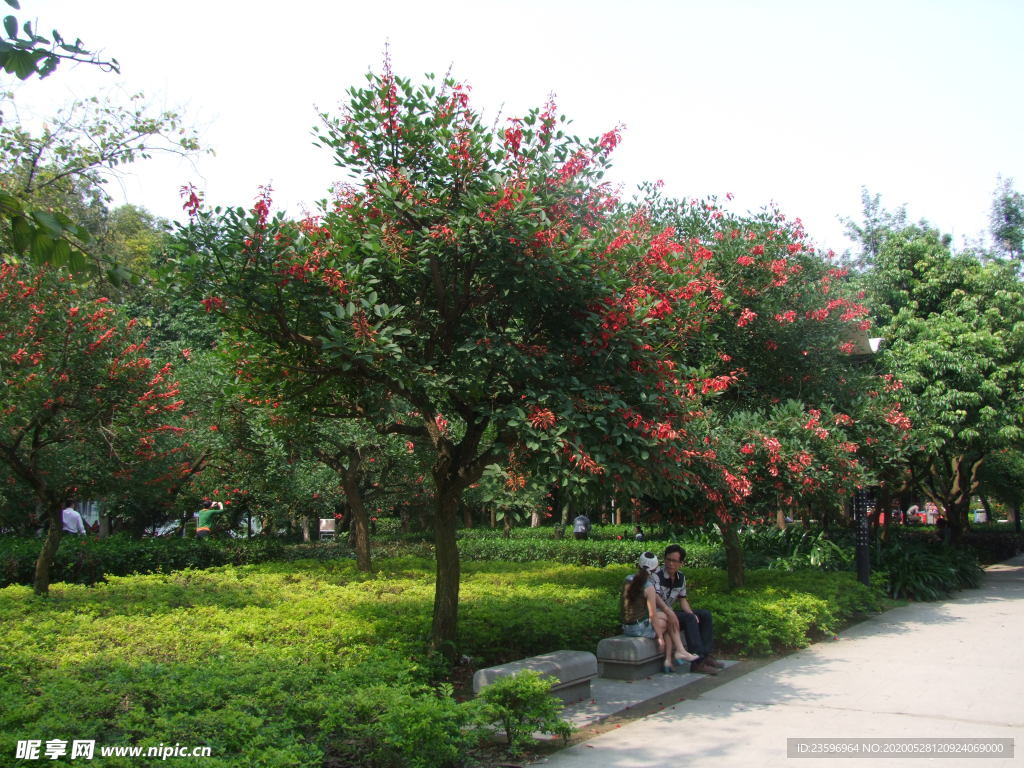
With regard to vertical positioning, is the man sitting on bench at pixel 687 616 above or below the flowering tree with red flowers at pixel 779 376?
below

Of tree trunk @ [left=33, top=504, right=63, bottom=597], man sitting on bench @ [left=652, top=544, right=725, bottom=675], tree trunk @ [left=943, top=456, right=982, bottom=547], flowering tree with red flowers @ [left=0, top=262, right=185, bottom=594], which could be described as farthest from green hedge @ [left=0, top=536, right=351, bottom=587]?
tree trunk @ [left=943, top=456, right=982, bottom=547]

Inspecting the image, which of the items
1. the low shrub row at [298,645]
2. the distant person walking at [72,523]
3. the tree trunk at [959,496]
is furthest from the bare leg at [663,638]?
the tree trunk at [959,496]

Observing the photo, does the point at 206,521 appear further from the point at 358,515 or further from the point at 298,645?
the point at 298,645

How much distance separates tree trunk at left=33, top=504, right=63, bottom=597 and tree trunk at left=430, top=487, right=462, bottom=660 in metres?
5.75

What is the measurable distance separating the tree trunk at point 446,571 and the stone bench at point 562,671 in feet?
3.63

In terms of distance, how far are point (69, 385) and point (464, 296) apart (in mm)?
5974

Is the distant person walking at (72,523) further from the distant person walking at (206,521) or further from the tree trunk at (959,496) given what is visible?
the tree trunk at (959,496)

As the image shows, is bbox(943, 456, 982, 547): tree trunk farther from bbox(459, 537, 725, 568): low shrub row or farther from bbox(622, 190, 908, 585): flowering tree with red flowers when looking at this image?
bbox(622, 190, 908, 585): flowering tree with red flowers

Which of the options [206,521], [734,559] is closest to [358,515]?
[206,521]

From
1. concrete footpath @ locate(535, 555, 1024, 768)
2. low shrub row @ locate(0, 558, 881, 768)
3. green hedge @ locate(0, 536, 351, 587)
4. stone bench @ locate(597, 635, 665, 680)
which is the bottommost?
concrete footpath @ locate(535, 555, 1024, 768)

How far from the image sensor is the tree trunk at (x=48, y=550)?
10.3 m

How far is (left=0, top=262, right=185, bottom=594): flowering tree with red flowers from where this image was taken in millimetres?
9711

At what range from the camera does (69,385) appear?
32.9 feet

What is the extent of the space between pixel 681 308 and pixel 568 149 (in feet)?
5.85
